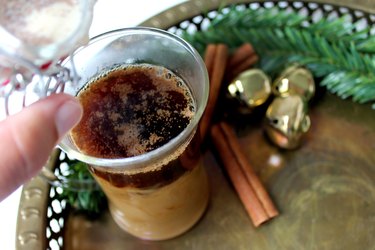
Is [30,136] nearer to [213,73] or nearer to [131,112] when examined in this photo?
[131,112]

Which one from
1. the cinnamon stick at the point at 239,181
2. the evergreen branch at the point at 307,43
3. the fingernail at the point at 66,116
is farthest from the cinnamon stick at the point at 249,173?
the fingernail at the point at 66,116

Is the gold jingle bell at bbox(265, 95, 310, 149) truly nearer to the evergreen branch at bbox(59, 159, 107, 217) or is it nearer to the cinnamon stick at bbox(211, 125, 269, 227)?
the cinnamon stick at bbox(211, 125, 269, 227)

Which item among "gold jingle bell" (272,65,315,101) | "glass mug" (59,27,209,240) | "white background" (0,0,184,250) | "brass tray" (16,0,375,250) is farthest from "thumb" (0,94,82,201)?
"white background" (0,0,184,250)

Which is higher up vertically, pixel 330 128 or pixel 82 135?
pixel 82 135

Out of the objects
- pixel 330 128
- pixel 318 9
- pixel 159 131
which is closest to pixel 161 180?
pixel 159 131

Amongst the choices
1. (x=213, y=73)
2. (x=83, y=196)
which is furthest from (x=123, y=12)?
(x=83, y=196)

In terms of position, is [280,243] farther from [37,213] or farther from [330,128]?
[37,213]
